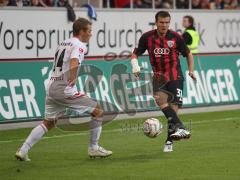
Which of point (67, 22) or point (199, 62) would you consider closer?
point (67, 22)

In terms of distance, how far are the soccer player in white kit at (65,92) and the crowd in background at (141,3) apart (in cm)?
685

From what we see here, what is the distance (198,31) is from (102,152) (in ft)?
39.3

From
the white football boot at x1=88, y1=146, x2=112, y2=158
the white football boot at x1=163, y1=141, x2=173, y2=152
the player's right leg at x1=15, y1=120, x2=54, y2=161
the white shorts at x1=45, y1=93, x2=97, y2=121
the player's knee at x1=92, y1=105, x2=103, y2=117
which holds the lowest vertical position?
the white football boot at x1=163, y1=141, x2=173, y2=152

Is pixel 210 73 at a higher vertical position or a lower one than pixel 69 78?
lower

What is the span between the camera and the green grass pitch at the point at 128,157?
11.7 metres

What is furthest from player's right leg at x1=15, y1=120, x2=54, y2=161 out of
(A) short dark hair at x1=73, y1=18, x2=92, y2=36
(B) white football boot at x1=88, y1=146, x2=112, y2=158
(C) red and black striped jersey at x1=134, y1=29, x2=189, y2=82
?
(C) red and black striped jersey at x1=134, y1=29, x2=189, y2=82

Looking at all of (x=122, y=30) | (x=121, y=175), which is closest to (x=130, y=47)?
(x=122, y=30)

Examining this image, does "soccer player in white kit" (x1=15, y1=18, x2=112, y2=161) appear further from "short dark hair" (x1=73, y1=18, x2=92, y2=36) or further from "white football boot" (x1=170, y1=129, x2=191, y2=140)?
"white football boot" (x1=170, y1=129, x2=191, y2=140)

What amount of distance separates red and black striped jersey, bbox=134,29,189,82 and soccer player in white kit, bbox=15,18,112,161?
5.73 ft

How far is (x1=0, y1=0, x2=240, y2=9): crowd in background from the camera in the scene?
66.8 feet

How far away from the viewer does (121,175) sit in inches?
456

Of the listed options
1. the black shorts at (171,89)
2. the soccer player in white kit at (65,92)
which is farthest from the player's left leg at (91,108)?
the black shorts at (171,89)

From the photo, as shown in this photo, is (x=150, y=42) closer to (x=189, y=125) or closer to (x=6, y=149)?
(x=6, y=149)

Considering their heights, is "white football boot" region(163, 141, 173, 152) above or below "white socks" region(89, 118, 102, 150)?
below
